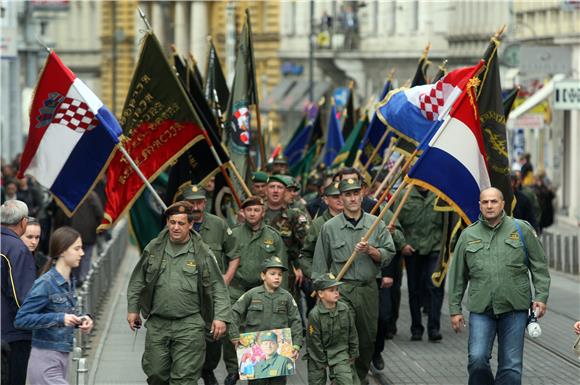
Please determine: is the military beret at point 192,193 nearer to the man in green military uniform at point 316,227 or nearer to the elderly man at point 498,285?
the man in green military uniform at point 316,227

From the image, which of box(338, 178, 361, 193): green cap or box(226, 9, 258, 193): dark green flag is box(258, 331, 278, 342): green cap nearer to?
box(338, 178, 361, 193): green cap

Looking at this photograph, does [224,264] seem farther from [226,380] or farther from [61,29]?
[61,29]

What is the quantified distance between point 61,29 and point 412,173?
85052mm

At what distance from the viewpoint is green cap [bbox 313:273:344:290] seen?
44.7ft

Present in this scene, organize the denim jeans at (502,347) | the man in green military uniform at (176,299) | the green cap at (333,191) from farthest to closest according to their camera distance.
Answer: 1. the green cap at (333,191)
2. the denim jeans at (502,347)
3. the man in green military uniform at (176,299)

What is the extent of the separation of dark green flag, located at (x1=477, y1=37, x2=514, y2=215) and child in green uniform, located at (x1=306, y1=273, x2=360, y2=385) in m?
1.88

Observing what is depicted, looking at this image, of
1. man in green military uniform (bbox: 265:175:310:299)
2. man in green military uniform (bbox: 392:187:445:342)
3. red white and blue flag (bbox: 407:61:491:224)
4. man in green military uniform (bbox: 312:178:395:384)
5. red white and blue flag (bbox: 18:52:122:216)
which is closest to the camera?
red white and blue flag (bbox: 407:61:491:224)

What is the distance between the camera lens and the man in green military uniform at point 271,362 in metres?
13.5

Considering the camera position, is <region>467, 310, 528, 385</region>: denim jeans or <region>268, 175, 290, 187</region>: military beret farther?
<region>268, 175, 290, 187</region>: military beret

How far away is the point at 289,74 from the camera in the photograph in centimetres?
7506

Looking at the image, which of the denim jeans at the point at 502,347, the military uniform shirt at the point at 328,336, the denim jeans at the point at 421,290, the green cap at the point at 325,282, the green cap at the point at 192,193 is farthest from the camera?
the denim jeans at the point at 421,290

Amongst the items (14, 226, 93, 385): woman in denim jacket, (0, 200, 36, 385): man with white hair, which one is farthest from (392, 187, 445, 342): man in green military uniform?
(14, 226, 93, 385): woman in denim jacket

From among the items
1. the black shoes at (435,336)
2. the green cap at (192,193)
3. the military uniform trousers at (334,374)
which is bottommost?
the black shoes at (435,336)

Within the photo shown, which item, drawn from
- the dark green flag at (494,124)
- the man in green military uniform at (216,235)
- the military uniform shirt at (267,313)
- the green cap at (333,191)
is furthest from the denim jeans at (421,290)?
the military uniform shirt at (267,313)
